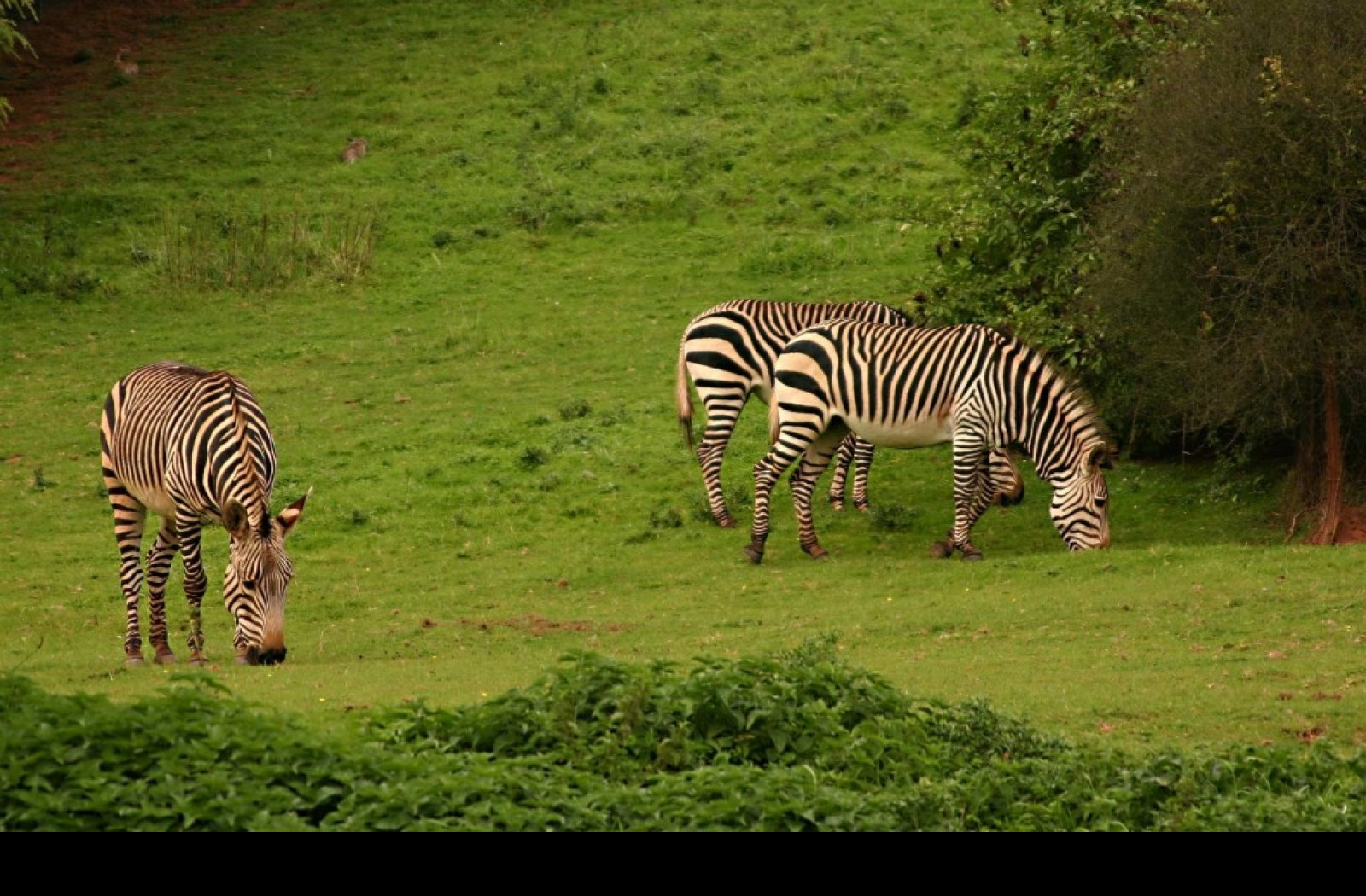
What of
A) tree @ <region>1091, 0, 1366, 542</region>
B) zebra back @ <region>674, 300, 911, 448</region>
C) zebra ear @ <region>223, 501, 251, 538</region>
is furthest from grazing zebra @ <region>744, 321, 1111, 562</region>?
zebra ear @ <region>223, 501, 251, 538</region>

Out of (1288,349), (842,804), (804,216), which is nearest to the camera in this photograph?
(842,804)

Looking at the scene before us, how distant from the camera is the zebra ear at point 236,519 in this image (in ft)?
48.4

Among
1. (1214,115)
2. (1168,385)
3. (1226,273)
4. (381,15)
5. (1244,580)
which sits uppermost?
(381,15)

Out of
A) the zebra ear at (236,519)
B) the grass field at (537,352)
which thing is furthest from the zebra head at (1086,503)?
the zebra ear at (236,519)

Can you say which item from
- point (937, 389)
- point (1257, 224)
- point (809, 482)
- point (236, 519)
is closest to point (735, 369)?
point (809, 482)

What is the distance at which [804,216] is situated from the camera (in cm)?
3294

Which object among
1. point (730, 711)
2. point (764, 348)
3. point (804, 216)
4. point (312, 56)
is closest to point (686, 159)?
point (804, 216)

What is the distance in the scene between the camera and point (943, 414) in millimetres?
19891

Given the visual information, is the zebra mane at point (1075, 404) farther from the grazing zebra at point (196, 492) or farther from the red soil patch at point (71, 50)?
the red soil patch at point (71, 50)

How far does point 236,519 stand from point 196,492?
1.06 m

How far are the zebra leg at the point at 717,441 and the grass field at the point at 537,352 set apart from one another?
42 cm

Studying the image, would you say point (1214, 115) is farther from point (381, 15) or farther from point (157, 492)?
point (381, 15)

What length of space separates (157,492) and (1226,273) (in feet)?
34.2
